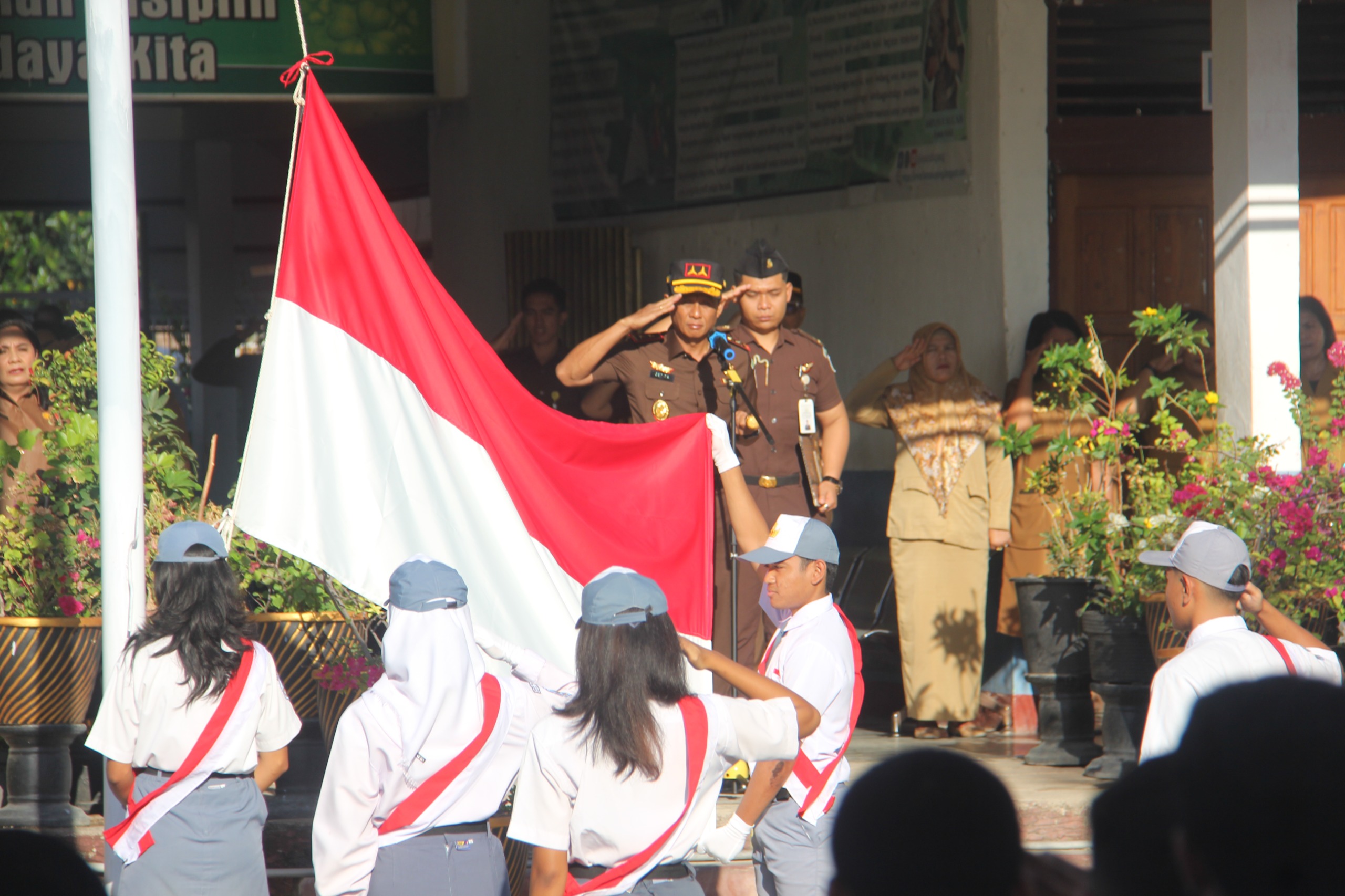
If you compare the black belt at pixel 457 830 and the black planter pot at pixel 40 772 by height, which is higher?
the black belt at pixel 457 830

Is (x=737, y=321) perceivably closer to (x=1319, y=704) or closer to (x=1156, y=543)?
(x=1156, y=543)

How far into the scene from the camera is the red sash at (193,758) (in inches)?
151

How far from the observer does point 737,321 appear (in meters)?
6.62

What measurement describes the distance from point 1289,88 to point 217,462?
10265 millimetres

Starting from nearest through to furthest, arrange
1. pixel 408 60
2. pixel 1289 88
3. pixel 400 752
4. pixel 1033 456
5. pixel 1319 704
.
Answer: pixel 1319 704 → pixel 400 752 → pixel 1289 88 → pixel 1033 456 → pixel 408 60

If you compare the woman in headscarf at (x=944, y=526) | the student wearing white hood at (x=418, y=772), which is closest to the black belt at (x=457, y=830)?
the student wearing white hood at (x=418, y=772)

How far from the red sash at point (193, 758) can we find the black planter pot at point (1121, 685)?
3.57m

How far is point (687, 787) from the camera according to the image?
10.5ft

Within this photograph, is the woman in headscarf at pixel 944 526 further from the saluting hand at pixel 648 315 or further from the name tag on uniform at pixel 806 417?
the saluting hand at pixel 648 315

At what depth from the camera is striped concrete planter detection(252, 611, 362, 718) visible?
17.3 ft

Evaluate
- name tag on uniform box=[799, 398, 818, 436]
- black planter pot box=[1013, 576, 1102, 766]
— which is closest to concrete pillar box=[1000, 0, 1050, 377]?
black planter pot box=[1013, 576, 1102, 766]

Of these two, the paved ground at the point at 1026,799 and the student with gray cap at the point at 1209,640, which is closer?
the student with gray cap at the point at 1209,640

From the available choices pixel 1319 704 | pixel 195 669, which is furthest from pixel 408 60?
pixel 1319 704

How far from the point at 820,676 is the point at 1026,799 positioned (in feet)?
6.75
